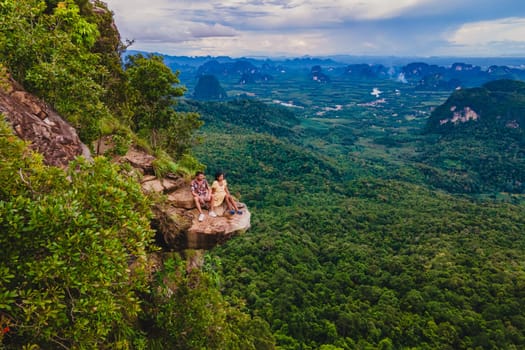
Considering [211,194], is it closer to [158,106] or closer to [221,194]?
[221,194]

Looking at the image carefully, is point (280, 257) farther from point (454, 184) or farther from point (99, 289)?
point (454, 184)

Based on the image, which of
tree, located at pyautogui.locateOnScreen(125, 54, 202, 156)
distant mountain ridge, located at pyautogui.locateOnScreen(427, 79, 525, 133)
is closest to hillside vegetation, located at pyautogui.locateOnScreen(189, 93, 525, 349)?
tree, located at pyautogui.locateOnScreen(125, 54, 202, 156)

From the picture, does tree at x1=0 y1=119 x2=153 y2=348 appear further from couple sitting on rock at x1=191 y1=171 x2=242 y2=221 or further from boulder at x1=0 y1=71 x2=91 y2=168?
couple sitting on rock at x1=191 y1=171 x2=242 y2=221

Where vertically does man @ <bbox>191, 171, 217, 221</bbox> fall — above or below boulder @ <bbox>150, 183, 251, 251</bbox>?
above

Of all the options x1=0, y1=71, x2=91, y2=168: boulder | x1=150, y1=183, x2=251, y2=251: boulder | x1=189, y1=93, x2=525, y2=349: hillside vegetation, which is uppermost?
x1=0, y1=71, x2=91, y2=168: boulder

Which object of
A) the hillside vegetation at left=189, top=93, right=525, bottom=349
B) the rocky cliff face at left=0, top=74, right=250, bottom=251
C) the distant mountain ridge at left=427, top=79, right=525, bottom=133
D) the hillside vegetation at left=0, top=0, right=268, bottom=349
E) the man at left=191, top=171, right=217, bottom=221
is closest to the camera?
the hillside vegetation at left=0, top=0, right=268, bottom=349

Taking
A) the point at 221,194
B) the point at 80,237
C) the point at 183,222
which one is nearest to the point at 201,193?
the point at 221,194

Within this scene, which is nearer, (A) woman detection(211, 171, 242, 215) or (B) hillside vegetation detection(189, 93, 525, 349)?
(A) woman detection(211, 171, 242, 215)
